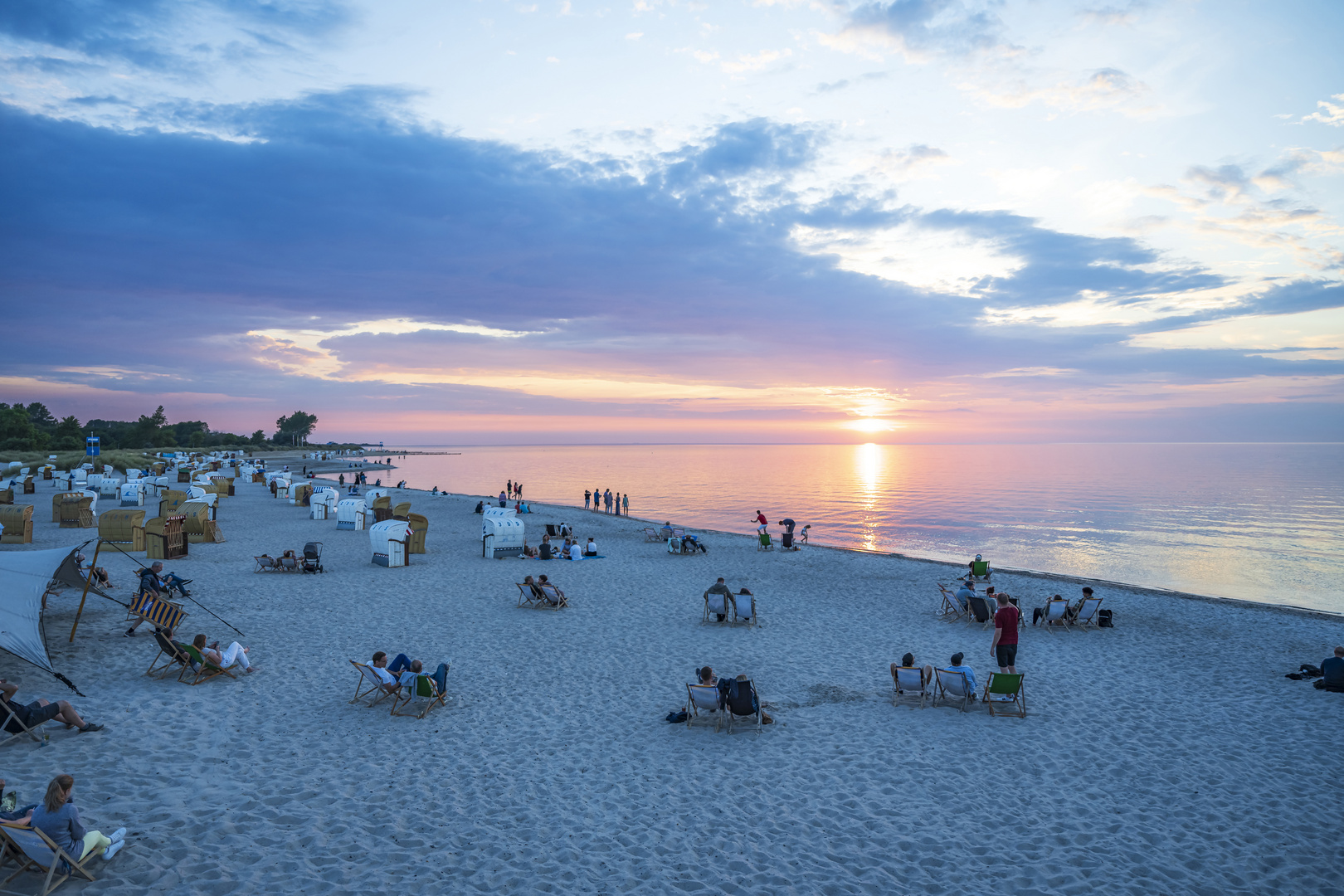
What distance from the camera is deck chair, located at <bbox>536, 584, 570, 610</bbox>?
1512cm

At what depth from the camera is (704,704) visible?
8656 mm

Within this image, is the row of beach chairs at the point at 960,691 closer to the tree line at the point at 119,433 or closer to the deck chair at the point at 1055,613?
the deck chair at the point at 1055,613

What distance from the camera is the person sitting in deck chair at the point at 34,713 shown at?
7.25 meters

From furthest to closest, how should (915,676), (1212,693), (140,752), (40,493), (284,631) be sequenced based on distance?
1. (40,493)
2. (284,631)
3. (1212,693)
4. (915,676)
5. (140,752)

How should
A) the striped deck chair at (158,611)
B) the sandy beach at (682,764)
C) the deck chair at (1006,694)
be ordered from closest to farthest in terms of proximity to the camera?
the sandy beach at (682,764), the deck chair at (1006,694), the striped deck chair at (158,611)

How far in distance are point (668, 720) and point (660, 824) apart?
8.15 ft

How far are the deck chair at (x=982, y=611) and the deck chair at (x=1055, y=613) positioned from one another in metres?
1.04

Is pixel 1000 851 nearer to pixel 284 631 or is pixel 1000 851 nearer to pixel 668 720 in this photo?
pixel 668 720

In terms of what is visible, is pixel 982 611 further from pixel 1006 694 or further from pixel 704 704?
pixel 704 704

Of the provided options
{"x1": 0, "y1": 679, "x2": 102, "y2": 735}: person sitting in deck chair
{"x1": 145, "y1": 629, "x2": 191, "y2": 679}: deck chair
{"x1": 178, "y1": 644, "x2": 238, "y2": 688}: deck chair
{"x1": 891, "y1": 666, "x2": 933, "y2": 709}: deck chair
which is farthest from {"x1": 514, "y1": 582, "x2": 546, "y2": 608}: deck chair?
{"x1": 891, "y1": 666, "x2": 933, "y2": 709}: deck chair

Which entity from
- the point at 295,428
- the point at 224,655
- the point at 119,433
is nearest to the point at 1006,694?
the point at 224,655

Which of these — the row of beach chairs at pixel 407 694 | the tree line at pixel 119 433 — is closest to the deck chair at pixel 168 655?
the row of beach chairs at pixel 407 694

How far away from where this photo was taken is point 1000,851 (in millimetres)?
5863

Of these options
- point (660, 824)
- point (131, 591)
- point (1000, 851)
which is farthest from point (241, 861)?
point (131, 591)
